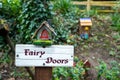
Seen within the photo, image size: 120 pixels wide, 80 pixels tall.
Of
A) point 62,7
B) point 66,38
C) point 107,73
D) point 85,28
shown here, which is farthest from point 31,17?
point 107,73

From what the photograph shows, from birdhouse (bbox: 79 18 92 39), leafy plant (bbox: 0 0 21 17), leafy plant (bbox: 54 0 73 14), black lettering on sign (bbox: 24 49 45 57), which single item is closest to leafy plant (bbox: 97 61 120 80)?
birdhouse (bbox: 79 18 92 39)

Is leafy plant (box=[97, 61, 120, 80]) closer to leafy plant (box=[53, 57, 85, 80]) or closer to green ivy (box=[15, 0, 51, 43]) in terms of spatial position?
leafy plant (box=[53, 57, 85, 80])

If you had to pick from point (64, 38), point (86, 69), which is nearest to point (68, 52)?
point (86, 69)

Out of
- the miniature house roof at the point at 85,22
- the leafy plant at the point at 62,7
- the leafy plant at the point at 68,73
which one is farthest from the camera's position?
the leafy plant at the point at 62,7

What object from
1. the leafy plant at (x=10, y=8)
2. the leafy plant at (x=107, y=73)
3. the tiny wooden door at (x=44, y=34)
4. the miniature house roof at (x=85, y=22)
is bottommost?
the leafy plant at (x=107, y=73)

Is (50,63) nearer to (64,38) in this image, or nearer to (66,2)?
(64,38)

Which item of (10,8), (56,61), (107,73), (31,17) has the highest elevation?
(56,61)

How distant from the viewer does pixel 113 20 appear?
849 centimetres

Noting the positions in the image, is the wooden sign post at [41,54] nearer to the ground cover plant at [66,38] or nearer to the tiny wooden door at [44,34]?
the tiny wooden door at [44,34]

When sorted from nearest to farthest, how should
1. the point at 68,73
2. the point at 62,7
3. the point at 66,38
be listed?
the point at 68,73 → the point at 66,38 → the point at 62,7

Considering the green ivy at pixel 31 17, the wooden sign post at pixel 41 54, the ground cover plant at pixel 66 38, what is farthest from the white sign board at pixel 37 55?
the green ivy at pixel 31 17

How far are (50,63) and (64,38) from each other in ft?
11.7

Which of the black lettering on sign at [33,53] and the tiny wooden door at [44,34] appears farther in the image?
the tiny wooden door at [44,34]

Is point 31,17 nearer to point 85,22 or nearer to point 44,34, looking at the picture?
point 85,22
